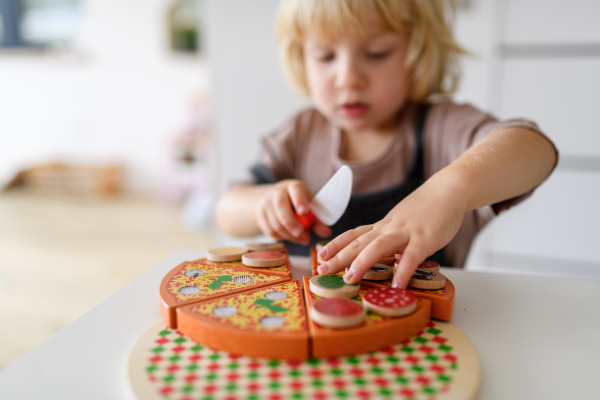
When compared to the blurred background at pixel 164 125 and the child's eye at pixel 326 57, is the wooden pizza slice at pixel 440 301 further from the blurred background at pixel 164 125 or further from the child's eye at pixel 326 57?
the blurred background at pixel 164 125

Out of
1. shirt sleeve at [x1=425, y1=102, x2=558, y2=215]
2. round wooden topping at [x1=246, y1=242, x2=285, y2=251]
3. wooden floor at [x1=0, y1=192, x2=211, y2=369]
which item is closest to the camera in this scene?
round wooden topping at [x1=246, y1=242, x2=285, y2=251]

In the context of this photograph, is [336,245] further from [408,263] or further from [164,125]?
[164,125]

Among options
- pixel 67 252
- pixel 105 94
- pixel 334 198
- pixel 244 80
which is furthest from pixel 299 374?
pixel 105 94

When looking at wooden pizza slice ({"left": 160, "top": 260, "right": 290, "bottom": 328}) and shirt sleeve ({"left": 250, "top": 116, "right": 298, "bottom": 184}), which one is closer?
wooden pizza slice ({"left": 160, "top": 260, "right": 290, "bottom": 328})

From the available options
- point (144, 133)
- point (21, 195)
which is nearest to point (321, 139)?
point (144, 133)

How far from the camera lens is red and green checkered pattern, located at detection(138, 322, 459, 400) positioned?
267 millimetres

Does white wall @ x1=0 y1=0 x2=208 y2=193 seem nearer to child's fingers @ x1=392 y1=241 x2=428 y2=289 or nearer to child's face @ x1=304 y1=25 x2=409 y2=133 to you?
child's face @ x1=304 y1=25 x2=409 y2=133

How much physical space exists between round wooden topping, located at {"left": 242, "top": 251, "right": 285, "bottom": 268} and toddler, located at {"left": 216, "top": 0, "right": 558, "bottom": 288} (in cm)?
5

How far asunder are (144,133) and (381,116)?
244cm

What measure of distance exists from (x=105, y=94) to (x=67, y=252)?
4.48 feet

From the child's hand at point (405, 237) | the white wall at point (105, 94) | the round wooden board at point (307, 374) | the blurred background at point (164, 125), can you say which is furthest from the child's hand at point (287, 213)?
the white wall at point (105, 94)

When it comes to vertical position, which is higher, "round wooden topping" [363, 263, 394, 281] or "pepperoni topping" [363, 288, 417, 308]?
"pepperoni topping" [363, 288, 417, 308]

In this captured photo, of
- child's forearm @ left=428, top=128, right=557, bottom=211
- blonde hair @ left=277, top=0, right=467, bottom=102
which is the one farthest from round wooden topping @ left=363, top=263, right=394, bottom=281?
blonde hair @ left=277, top=0, right=467, bottom=102

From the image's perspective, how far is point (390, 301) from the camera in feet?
1.13
